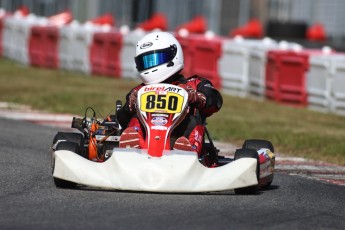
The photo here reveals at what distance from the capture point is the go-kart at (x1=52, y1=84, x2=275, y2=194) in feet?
24.8

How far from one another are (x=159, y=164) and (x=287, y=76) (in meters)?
11.1

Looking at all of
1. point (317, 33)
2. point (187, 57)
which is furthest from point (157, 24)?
point (187, 57)

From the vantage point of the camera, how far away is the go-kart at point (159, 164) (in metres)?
7.57

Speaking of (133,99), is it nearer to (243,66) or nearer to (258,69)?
(258,69)

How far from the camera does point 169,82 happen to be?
8.73 metres

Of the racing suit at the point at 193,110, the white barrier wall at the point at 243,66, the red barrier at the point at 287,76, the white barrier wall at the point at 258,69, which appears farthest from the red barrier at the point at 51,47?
the racing suit at the point at 193,110

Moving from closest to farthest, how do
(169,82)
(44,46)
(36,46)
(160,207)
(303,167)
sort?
(160,207) < (169,82) < (303,167) < (44,46) < (36,46)

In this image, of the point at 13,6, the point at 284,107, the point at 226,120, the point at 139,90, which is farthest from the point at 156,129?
the point at 13,6

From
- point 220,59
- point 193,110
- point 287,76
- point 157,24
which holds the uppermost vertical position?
point 193,110

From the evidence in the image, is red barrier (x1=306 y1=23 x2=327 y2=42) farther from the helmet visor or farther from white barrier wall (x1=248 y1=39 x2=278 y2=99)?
the helmet visor

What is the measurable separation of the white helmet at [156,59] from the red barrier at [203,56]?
11721 mm

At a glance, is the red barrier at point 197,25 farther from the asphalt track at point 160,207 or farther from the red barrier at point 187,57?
the asphalt track at point 160,207

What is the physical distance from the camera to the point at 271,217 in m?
7.04

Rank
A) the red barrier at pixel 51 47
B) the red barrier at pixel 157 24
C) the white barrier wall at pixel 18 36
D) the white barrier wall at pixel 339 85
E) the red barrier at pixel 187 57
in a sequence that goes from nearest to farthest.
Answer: the white barrier wall at pixel 339 85
the red barrier at pixel 187 57
the red barrier at pixel 51 47
the red barrier at pixel 157 24
the white barrier wall at pixel 18 36
